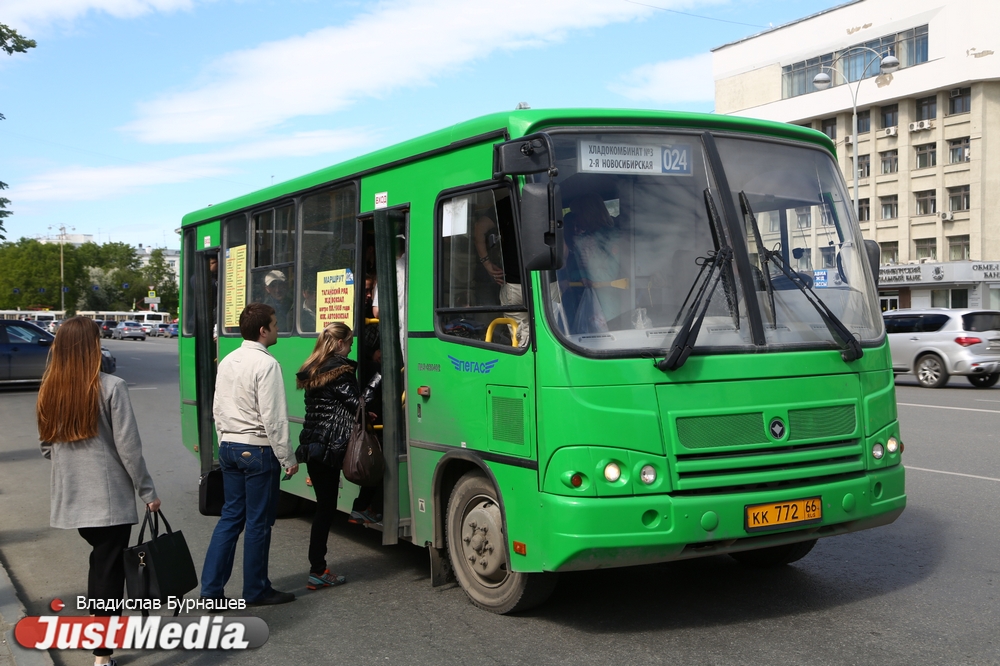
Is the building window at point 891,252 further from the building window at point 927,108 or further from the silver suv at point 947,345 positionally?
the silver suv at point 947,345

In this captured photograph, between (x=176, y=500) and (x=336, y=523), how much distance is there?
86.7 inches

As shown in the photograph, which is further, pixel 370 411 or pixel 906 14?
pixel 906 14

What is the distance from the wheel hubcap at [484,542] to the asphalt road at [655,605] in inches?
9.9

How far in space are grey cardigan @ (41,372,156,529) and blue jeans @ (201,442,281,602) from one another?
0.97 m

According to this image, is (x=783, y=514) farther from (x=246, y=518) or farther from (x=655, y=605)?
(x=246, y=518)

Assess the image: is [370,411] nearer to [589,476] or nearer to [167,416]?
[589,476]

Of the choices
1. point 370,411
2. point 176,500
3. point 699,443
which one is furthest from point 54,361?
point 176,500

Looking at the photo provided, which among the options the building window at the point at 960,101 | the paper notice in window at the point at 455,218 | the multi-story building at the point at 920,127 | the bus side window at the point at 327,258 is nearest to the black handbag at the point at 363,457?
the bus side window at the point at 327,258

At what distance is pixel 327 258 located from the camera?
303 inches

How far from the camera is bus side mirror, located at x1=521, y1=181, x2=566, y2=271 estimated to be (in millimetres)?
5039

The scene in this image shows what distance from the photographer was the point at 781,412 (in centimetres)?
540

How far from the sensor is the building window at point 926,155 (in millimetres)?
53906

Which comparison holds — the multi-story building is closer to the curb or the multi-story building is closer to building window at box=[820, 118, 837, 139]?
building window at box=[820, 118, 837, 139]

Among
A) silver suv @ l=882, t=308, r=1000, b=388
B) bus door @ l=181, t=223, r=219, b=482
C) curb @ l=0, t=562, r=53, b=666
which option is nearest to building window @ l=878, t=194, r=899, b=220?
silver suv @ l=882, t=308, r=1000, b=388
